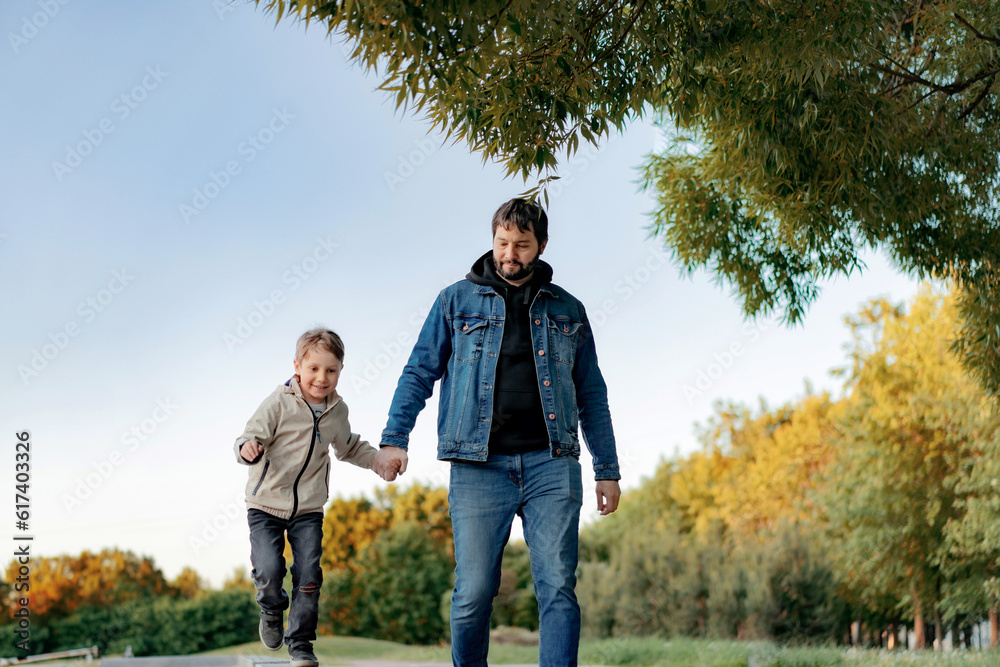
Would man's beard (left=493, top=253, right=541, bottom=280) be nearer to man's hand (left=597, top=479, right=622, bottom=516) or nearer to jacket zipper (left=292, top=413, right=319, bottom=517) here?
man's hand (left=597, top=479, right=622, bottom=516)

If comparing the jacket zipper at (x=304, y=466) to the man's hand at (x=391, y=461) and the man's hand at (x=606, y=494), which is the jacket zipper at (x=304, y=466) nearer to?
the man's hand at (x=391, y=461)

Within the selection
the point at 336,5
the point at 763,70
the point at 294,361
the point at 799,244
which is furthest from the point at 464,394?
the point at 799,244

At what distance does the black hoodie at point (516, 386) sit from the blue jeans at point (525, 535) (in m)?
0.05

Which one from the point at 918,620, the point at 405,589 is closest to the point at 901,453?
the point at 918,620

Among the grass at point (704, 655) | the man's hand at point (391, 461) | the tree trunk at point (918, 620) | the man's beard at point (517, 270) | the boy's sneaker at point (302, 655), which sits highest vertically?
the man's beard at point (517, 270)

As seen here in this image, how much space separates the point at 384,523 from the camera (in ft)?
77.3

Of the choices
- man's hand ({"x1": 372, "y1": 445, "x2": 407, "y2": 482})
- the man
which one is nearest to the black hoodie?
the man

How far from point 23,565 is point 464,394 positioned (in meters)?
5.57

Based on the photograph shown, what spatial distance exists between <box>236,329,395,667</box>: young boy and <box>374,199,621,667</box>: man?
0.74 meters

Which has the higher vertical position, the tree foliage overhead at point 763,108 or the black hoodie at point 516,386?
the tree foliage overhead at point 763,108

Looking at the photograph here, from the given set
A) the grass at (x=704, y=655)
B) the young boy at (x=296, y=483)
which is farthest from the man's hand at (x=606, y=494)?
Result: the grass at (x=704, y=655)

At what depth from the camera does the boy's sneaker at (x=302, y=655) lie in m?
3.74

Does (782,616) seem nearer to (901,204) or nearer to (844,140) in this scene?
(901,204)

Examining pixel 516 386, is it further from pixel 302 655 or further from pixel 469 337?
pixel 302 655
